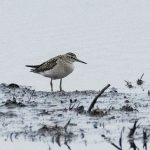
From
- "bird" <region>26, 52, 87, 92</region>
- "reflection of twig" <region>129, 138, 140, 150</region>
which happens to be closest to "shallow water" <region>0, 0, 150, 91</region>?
"bird" <region>26, 52, 87, 92</region>

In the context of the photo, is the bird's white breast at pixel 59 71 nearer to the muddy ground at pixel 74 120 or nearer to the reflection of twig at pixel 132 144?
the muddy ground at pixel 74 120

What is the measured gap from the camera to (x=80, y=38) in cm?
2339

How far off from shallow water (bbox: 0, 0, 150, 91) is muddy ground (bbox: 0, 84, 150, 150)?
307 cm

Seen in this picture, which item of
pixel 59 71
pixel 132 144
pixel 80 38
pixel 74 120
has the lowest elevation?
pixel 132 144

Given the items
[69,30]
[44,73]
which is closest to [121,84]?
[44,73]

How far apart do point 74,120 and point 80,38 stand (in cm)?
1158

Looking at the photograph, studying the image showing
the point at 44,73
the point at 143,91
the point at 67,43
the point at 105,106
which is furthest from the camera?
the point at 67,43

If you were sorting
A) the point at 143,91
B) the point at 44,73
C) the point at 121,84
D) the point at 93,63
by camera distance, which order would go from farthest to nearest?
the point at 93,63 → the point at 121,84 → the point at 44,73 → the point at 143,91

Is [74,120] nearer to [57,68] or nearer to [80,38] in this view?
[57,68]

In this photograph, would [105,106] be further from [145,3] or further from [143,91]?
[145,3]

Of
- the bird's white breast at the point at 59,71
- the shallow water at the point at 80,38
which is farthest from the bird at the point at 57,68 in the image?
the shallow water at the point at 80,38

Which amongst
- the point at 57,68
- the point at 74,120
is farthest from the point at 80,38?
the point at 74,120

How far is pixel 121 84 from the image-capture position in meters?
17.2

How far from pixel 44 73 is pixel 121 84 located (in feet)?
6.79
